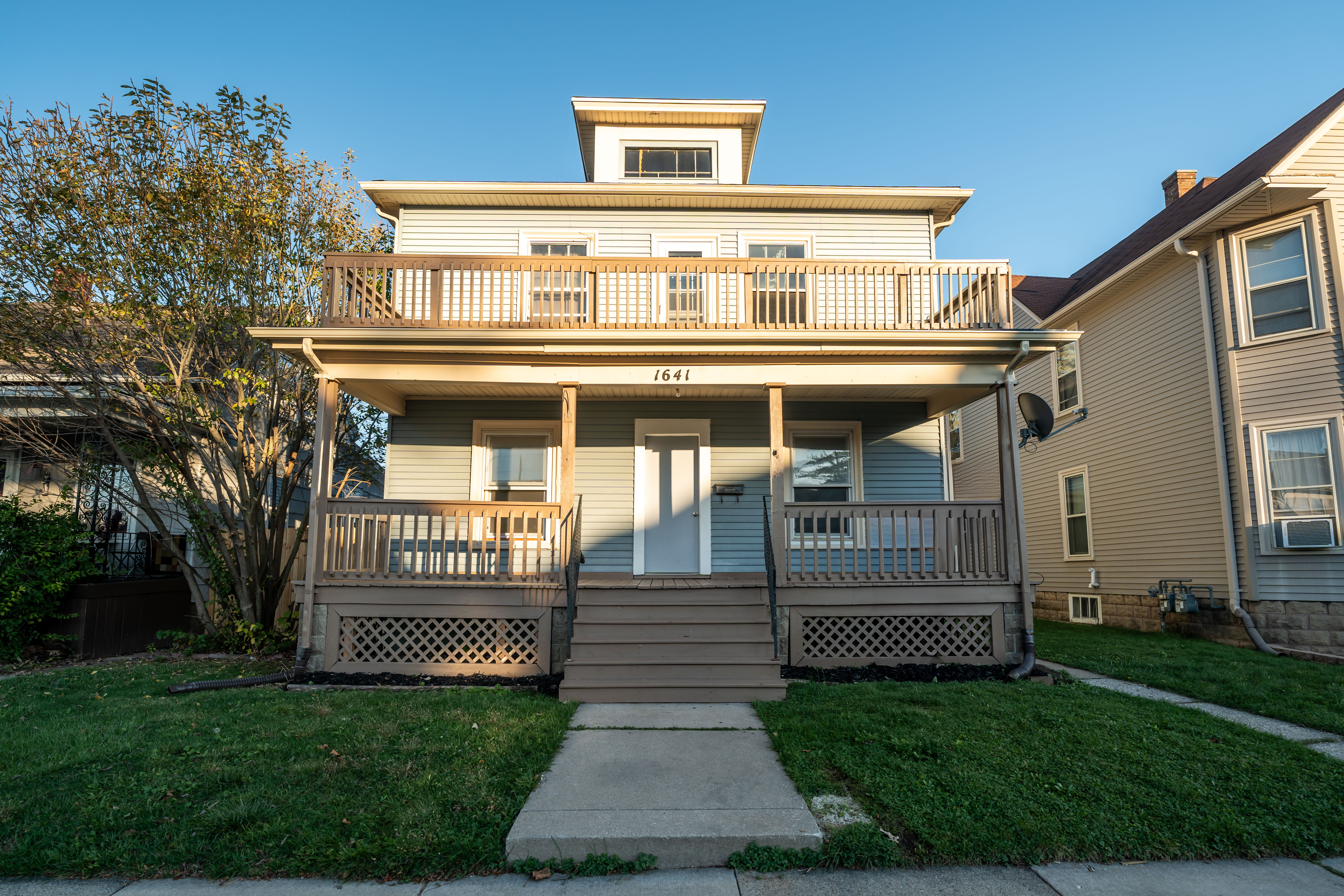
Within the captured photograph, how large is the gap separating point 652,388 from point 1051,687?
542 cm

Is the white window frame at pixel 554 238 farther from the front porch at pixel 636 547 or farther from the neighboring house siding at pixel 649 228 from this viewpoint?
the front porch at pixel 636 547

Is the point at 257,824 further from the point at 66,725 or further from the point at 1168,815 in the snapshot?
the point at 1168,815

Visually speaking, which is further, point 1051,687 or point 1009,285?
point 1009,285

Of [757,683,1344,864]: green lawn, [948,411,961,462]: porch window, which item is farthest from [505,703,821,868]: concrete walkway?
[948,411,961,462]: porch window

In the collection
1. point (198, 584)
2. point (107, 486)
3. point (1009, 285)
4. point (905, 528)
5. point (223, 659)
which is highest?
point (1009, 285)

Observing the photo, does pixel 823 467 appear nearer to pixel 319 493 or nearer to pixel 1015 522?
pixel 1015 522

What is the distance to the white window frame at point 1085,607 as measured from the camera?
526 inches

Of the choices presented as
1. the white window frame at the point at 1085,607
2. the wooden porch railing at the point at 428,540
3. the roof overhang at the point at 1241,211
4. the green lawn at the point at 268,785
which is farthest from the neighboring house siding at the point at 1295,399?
the green lawn at the point at 268,785

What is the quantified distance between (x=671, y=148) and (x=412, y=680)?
9.12 metres

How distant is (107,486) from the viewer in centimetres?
984

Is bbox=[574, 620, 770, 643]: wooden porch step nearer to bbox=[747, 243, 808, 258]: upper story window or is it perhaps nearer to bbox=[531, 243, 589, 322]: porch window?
bbox=[531, 243, 589, 322]: porch window

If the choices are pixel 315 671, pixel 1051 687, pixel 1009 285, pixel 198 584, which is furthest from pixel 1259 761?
pixel 198 584

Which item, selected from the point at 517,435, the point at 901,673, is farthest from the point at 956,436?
the point at 517,435

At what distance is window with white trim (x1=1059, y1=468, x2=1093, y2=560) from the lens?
13742 mm
